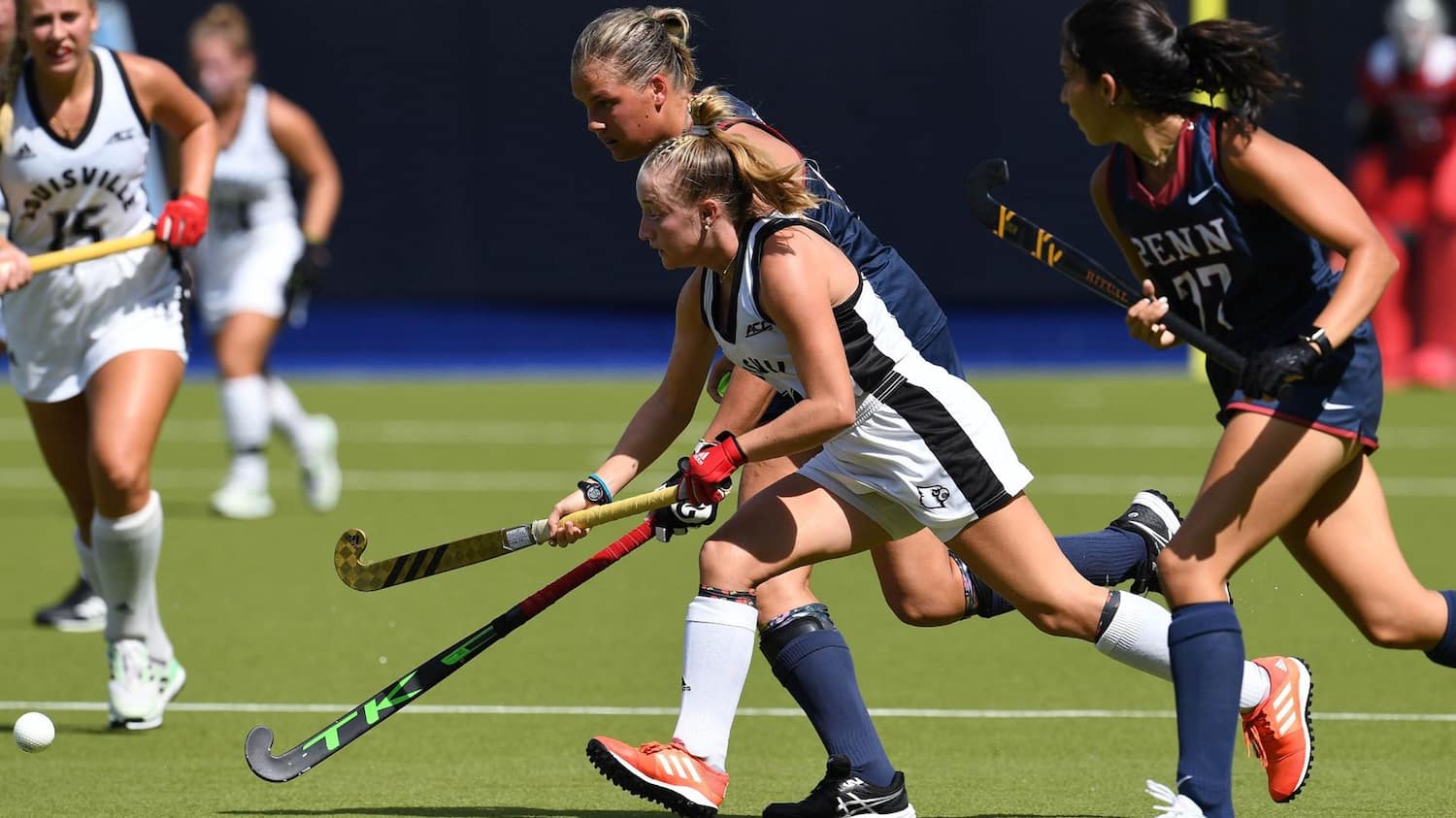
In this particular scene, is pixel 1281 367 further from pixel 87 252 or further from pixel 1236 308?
pixel 87 252

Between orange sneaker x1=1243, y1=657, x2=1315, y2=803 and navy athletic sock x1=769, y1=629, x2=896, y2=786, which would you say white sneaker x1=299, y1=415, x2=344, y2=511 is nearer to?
navy athletic sock x1=769, y1=629, x2=896, y2=786

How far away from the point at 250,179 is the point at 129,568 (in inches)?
156

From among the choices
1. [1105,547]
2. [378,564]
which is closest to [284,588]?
[378,564]

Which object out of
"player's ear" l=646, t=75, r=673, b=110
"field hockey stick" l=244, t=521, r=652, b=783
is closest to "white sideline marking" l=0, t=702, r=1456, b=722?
"field hockey stick" l=244, t=521, r=652, b=783

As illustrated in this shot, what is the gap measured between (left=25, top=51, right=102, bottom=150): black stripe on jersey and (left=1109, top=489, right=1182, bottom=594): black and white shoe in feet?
9.13

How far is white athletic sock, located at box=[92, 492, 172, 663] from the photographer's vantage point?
5414mm

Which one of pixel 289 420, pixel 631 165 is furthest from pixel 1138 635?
pixel 631 165

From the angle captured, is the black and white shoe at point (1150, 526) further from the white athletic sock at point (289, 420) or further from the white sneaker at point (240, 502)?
the white sneaker at point (240, 502)

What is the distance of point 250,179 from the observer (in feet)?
29.9

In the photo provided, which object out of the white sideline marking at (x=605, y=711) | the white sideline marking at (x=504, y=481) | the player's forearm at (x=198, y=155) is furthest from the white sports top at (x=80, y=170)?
the white sideline marking at (x=504, y=481)

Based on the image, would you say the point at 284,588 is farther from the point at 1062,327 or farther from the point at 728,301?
the point at 1062,327

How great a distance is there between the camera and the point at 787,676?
171 inches

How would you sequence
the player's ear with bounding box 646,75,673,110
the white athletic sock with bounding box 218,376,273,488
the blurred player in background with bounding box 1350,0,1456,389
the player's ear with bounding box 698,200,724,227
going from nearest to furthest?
the player's ear with bounding box 698,200,724,227 < the player's ear with bounding box 646,75,673,110 < the white athletic sock with bounding box 218,376,273,488 < the blurred player in background with bounding box 1350,0,1456,389

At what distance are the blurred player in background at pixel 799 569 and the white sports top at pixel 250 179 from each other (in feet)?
15.6
